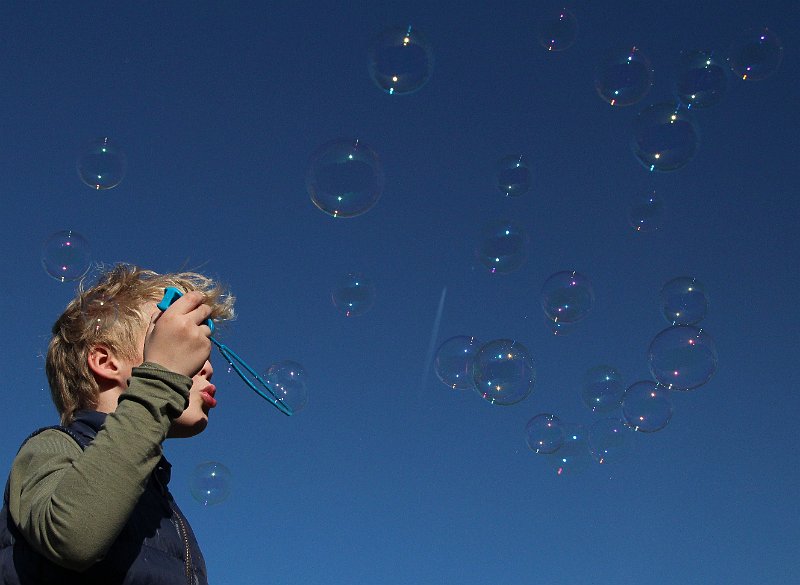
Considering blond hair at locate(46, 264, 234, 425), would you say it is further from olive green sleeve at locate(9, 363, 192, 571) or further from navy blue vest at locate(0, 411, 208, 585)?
olive green sleeve at locate(9, 363, 192, 571)

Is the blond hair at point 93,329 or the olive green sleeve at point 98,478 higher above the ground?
the blond hair at point 93,329

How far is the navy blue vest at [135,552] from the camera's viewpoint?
88.1 inches

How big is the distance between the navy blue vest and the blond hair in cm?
23

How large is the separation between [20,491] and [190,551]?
61 cm

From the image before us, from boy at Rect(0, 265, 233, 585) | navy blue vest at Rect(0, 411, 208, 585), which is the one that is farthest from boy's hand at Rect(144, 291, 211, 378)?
navy blue vest at Rect(0, 411, 208, 585)

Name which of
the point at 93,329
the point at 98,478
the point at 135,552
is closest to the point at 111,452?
the point at 98,478

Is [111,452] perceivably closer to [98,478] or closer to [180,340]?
[98,478]

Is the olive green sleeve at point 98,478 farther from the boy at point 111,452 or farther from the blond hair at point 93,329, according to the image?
the blond hair at point 93,329

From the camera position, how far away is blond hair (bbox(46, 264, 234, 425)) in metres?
3.02

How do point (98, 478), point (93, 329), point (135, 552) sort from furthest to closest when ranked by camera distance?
point (93, 329) < point (135, 552) < point (98, 478)

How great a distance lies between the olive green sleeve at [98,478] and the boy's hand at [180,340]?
77mm

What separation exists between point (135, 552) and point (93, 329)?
3.23 feet

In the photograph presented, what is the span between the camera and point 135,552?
2.40 metres

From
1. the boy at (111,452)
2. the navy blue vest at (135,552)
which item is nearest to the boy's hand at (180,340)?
the boy at (111,452)
